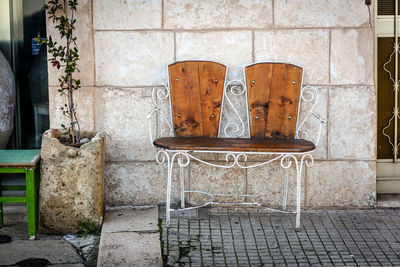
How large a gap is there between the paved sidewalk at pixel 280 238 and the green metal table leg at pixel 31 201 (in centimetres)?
109

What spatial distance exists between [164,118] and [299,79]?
4.35 ft

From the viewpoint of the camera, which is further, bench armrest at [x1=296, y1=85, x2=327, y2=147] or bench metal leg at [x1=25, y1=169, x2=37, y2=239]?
bench armrest at [x1=296, y1=85, x2=327, y2=147]

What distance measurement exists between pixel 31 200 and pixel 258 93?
7.29 feet

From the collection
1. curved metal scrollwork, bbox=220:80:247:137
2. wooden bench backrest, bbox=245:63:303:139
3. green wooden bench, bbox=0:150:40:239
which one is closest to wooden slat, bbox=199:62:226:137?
curved metal scrollwork, bbox=220:80:247:137

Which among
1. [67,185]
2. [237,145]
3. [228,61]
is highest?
[228,61]

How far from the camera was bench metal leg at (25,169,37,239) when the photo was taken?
4.59 m

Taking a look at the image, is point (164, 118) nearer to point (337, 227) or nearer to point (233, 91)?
point (233, 91)

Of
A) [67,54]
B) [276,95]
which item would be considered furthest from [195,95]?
[67,54]

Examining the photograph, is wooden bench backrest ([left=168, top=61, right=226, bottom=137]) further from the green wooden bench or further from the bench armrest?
the green wooden bench

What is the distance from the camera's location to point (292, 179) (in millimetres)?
5496

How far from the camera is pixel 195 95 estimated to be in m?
5.25

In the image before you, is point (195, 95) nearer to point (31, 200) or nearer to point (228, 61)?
point (228, 61)

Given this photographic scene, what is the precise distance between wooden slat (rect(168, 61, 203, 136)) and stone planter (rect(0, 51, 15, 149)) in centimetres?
166

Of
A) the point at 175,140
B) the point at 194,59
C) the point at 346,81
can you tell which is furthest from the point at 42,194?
the point at 346,81
